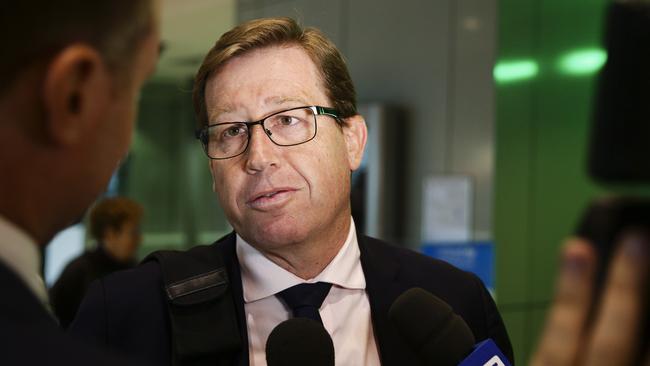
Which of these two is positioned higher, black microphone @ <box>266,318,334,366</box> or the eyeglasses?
the eyeglasses

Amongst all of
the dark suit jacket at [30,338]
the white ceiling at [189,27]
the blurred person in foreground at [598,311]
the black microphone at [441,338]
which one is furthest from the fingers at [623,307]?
the white ceiling at [189,27]

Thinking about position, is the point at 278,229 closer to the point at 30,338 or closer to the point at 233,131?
the point at 233,131

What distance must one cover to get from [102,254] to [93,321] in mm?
2770

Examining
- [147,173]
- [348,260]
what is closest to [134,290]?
[348,260]

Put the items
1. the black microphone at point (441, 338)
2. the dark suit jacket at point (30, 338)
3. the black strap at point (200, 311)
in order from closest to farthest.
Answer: the dark suit jacket at point (30, 338), the black microphone at point (441, 338), the black strap at point (200, 311)

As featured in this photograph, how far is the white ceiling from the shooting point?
7465mm

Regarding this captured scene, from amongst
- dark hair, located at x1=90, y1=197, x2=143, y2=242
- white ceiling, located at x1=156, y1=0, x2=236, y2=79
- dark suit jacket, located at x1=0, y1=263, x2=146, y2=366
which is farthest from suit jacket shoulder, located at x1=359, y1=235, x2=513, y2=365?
white ceiling, located at x1=156, y1=0, x2=236, y2=79

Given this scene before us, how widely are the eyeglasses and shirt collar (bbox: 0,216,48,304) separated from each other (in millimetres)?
843

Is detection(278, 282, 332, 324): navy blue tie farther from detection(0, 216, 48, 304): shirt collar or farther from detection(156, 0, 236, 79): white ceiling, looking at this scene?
detection(156, 0, 236, 79): white ceiling

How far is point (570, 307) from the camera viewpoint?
56 cm

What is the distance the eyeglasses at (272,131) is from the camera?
1524 mm

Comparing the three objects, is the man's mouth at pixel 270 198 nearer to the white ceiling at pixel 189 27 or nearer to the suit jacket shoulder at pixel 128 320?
the suit jacket shoulder at pixel 128 320

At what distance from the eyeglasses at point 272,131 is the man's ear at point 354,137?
0.40ft

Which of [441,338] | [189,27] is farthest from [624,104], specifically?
[189,27]
